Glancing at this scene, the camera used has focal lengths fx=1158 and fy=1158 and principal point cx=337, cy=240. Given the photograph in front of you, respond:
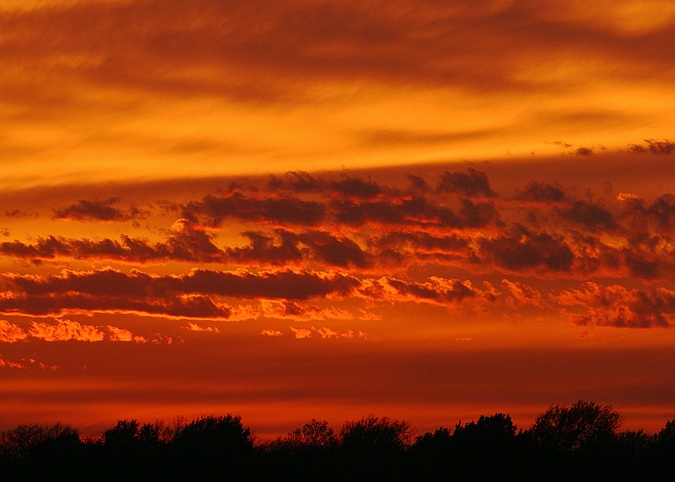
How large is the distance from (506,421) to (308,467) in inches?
963

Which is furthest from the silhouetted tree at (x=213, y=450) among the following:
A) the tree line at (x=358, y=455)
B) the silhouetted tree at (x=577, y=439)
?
the silhouetted tree at (x=577, y=439)

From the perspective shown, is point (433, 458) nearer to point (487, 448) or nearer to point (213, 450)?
point (487, 448)

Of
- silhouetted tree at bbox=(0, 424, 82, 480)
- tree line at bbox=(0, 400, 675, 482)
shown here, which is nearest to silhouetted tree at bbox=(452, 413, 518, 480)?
tree line at bbox=(0, 400, 675, 482)

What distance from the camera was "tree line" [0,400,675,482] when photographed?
12238cm

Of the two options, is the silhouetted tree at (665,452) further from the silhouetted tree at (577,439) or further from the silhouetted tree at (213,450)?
the silhouetted tree at (213,450)

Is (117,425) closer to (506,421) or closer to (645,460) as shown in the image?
(506,421)

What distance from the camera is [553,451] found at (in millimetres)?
131625

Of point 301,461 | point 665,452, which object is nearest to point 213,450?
point 301,461

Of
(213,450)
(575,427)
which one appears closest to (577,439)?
(575,427)

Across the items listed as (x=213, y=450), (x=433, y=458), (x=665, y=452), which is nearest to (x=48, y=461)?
(x=213, y=450)

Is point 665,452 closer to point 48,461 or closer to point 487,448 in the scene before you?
point 487,448

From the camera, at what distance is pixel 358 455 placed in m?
142

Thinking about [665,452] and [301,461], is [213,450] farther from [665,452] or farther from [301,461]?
[665,452]

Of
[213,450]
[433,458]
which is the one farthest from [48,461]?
[433,458]
